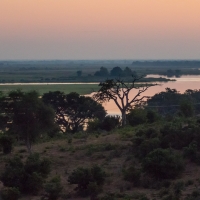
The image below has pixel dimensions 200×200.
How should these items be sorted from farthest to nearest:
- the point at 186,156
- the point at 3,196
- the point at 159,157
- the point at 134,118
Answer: the point at 134,118
the point at 186,156
the point at 159,157
the point at 3,196

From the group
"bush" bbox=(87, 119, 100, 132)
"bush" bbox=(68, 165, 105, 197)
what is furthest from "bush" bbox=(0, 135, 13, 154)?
"bush" bbox=(87, 119, 100, 132)

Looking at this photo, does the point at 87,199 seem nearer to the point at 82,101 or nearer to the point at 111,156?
the point at 111,156

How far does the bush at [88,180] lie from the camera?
41.6 feet

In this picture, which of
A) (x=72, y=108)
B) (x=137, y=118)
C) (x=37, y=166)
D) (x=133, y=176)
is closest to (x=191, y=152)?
(x=133, y=176)

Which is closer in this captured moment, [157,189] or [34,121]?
[157,189]

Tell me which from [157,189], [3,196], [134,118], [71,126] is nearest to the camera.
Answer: [3,196]

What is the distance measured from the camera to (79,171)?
13.2 meters

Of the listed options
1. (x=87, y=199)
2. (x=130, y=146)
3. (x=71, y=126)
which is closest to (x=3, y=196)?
(x=87, y=199)

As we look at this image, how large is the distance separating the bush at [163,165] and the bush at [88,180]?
162 cm

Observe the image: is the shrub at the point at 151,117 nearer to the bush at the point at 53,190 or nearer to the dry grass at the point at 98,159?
the dry grass at the point at 98,159

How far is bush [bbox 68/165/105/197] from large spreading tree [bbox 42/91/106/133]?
2018 centimetres

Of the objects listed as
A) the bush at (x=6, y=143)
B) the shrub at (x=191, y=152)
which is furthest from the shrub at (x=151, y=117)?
the shrub at (x=191, y=152)

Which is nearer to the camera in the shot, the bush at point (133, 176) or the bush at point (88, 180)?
the bush at point (88, 180)

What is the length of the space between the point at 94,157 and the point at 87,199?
519 centimetres
